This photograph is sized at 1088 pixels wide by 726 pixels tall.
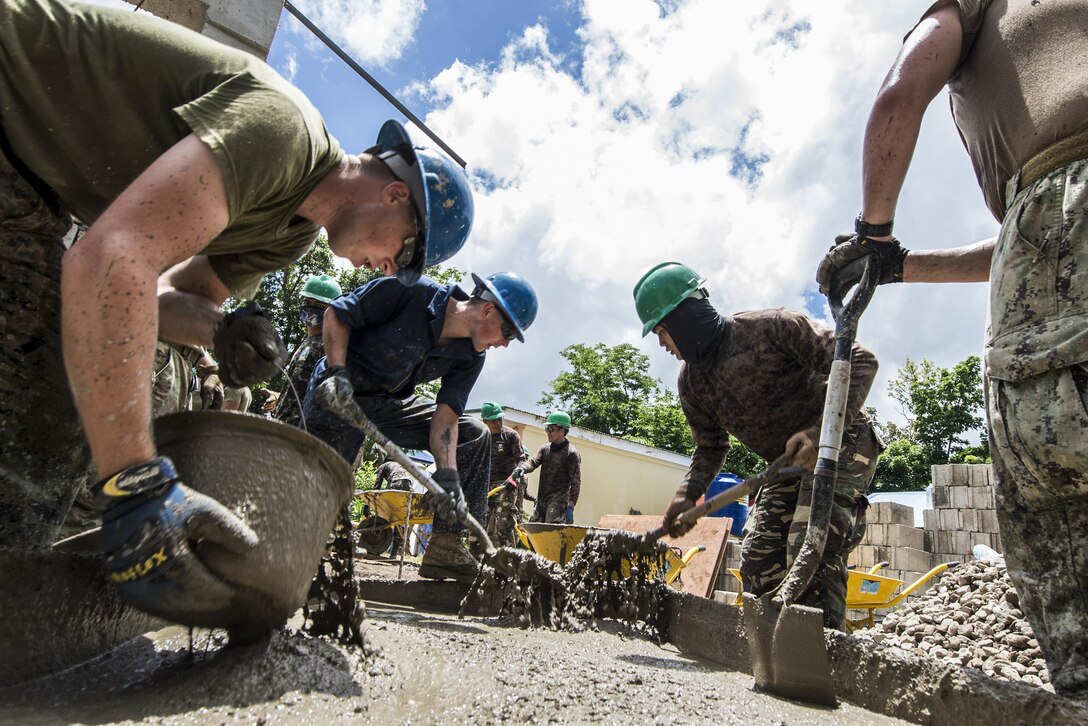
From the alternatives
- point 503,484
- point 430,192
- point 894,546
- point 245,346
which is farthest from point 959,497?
point 245,346

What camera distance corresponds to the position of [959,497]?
8531 millimetres

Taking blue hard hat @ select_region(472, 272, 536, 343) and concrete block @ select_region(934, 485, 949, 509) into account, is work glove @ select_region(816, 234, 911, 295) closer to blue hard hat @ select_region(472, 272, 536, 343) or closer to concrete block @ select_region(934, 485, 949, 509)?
blue hard hat @ select_region(472, 272, 536, 343)

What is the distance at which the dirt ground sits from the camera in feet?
4.37

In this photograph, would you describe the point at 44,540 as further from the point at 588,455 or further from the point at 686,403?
the point at 588,455

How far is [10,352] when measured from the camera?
165 cm

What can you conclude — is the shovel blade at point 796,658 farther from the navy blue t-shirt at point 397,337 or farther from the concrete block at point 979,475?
the concrete block at point 979,475

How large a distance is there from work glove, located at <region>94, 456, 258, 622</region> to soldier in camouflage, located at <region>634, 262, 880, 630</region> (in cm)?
240

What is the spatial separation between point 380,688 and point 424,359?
2621 millimetres

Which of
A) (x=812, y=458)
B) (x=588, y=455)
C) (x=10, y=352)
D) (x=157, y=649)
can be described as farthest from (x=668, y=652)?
(x=588, y=455)

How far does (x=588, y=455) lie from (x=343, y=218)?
20277 mm

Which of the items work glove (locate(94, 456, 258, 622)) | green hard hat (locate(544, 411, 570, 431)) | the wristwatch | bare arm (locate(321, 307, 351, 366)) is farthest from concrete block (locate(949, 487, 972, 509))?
work glove (locate(94, 456, 258, 622))

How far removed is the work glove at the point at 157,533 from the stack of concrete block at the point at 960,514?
909 centimetres

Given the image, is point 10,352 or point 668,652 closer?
point 10,352

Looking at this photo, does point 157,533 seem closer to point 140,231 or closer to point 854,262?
point 140,231
